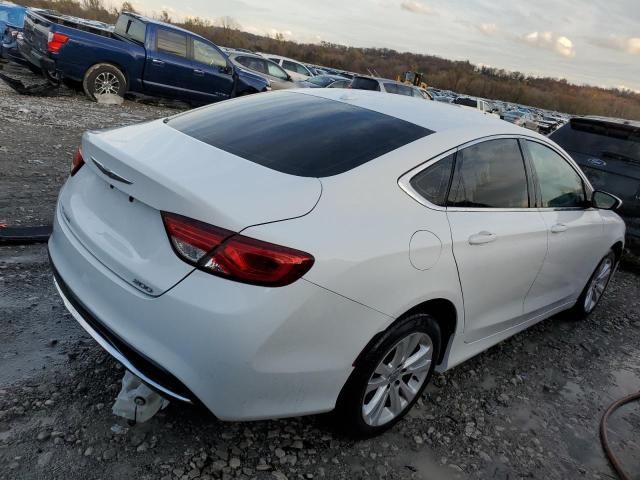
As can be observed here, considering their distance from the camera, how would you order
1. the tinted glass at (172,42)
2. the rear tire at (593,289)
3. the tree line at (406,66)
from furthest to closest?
1. the tree line at (406,66)
2. the tinted glass at (172,42)
3. the rear tire at (593,289)

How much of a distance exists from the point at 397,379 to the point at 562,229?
1723 millimetres

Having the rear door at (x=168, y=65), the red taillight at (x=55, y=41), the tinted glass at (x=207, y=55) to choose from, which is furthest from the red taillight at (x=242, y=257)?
the tinted glass at (x=207, y=55)

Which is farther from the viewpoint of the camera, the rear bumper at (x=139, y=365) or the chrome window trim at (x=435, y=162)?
the chrome window trim at (x=435, y=162)

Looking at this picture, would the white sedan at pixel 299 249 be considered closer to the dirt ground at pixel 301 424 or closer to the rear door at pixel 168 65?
the dirt ground at pixel 301 424

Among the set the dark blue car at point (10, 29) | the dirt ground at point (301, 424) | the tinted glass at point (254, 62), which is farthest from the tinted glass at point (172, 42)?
the dirt ground at point (301, 424)

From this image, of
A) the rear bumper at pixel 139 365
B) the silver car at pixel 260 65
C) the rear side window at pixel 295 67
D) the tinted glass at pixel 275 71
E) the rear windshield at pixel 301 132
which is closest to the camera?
the rear bumper at pixel 139 365

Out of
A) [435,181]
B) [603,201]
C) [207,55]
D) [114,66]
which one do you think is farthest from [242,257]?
[207,55]

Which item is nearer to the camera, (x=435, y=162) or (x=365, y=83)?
(x=435, y=162)

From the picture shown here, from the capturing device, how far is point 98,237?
7.33ft

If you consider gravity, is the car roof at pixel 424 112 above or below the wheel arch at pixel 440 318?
above

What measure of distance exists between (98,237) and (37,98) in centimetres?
981

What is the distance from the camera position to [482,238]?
2693mm

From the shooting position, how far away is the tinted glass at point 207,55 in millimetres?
12086

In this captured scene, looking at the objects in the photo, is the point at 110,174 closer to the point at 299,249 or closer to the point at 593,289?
the point at 299,249
